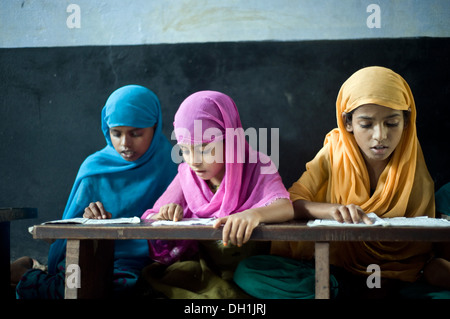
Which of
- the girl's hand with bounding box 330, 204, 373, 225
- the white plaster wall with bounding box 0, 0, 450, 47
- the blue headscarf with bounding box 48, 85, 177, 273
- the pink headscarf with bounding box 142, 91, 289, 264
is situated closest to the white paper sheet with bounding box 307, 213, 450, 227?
the girl's hand with bounding box 330, 204, 373, 225

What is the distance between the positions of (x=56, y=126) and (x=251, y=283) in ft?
5.84

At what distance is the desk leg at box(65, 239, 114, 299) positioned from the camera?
1849 mm

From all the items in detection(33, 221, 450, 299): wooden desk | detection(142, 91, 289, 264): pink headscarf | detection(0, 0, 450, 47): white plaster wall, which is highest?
detection(0, 0, 450, 47): white plaster wall

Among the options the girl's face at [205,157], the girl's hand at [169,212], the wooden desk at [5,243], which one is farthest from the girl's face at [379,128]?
the wooden desk at [5,243]

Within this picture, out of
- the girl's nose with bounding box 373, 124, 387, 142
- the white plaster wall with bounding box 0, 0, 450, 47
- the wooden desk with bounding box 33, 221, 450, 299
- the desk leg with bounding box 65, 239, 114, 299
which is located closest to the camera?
the wooden desk with bounding box 33, 221, 450, 299

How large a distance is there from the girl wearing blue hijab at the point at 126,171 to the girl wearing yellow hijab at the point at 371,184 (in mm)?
747

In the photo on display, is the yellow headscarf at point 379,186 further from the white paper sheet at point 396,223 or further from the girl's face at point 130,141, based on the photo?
the girl's face at point 130,141

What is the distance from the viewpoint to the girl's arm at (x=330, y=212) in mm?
1875

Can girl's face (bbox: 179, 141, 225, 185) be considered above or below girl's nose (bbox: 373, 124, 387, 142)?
below

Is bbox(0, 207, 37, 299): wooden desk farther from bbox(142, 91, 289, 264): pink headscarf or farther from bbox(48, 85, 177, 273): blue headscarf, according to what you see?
bbox(142, 91, 289, 264): pink headscarf

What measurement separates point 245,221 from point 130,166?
3.42 ft

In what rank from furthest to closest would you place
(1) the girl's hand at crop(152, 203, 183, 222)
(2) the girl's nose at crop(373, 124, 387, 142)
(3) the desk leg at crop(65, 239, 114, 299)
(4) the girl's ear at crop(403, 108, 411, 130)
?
(4) the girl's ear at crop(403, 108, 411, 130)
(2) the girl's nose at crop(373, 124, 387, 142)
(1) the girl's hand at crop(152, 203, 183, 222)
(3) the desk leg at crop(65, 239, 114, 299)

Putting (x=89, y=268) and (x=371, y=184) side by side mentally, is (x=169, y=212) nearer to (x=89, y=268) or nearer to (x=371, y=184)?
(x=89, y=268)

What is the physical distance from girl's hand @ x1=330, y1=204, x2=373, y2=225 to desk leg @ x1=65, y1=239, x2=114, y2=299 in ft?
3.29
